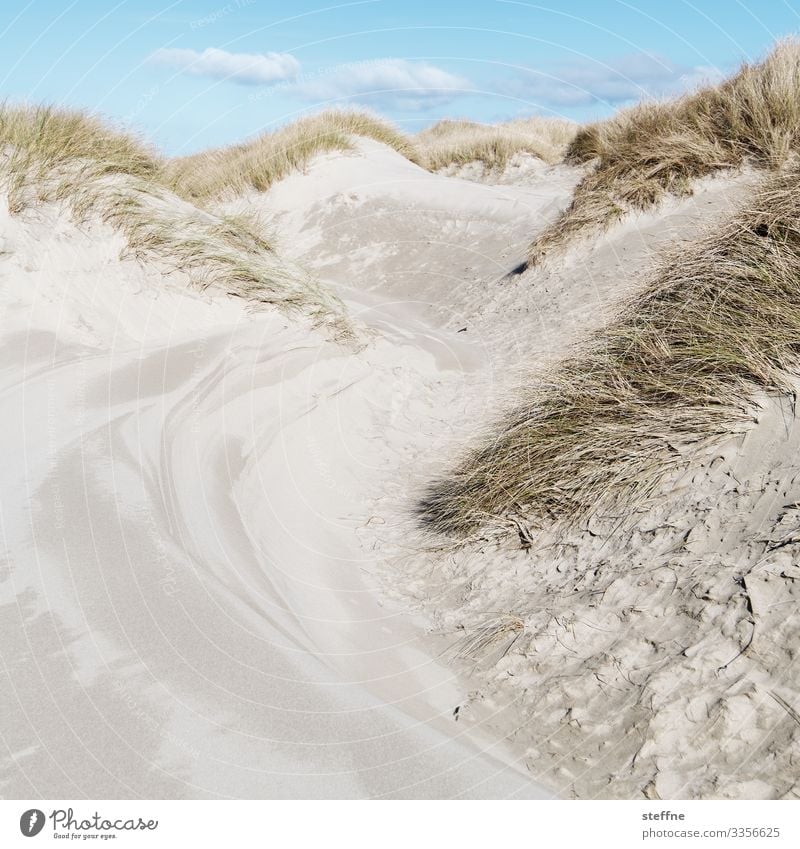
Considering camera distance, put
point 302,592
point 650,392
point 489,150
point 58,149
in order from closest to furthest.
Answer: point 302,592 < point 650,392 < point 58,149 < point 489,150

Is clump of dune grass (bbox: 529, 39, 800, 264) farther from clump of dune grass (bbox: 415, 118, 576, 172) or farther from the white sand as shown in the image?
clump of dune grass (bbox: 415, 118, 576, 172)

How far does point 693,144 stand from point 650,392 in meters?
5.67

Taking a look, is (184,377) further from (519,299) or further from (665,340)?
(519,299)

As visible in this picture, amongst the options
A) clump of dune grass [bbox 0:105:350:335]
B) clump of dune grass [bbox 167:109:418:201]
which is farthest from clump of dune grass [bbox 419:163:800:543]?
clump of dune grass [bbox 167:109:418:201]

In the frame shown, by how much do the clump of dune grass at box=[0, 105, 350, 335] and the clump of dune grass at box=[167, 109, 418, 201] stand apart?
5.26m

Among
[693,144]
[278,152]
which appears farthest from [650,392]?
[278,152]

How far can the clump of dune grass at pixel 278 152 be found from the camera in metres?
14.2

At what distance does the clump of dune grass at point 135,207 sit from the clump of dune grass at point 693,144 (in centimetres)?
335

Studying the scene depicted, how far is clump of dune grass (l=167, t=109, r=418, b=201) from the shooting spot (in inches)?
558
